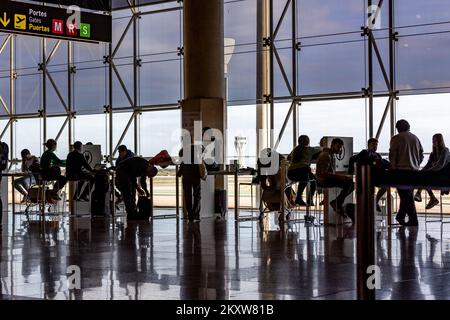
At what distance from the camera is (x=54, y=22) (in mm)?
14883

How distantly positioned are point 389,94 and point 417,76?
622 millimetres

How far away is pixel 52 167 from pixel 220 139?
→ 319 centimetres

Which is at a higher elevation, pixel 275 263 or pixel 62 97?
pixel 62 97

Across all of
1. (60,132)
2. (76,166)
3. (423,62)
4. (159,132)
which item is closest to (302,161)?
(423,62)

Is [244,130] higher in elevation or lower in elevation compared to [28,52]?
lower

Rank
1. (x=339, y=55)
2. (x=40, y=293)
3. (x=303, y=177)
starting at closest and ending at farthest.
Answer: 1. (x=40, y=293)
2. (x=303, y=177)
3. (x=339, y=55)

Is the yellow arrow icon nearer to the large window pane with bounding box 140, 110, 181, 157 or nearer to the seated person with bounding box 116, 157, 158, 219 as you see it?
the seated person with bounding box 116, 157, 158, 219

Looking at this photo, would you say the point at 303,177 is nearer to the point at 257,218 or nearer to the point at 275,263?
the point at 257,218

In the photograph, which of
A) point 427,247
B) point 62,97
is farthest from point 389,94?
point 62,97

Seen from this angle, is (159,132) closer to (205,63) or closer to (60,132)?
(60,132)

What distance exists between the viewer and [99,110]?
2153cm

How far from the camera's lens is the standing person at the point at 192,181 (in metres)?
14.9

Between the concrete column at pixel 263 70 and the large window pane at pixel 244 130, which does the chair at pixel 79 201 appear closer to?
the large window pane at pixel 244 130
